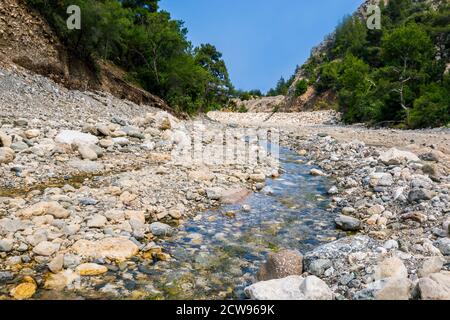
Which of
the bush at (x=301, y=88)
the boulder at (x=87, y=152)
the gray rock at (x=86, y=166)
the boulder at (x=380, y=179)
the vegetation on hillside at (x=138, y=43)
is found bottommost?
the boulder at (x=380, y=179)

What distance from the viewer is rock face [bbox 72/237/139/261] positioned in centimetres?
504

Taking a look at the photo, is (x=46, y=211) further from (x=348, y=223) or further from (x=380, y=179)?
(x=380, y=179)

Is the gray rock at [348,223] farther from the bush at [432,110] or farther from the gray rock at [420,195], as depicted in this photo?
the bush at [432,110]

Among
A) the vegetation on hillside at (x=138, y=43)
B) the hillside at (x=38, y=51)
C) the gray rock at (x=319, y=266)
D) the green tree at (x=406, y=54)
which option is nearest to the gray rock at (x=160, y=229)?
the gray rock at (x=319, y=266)

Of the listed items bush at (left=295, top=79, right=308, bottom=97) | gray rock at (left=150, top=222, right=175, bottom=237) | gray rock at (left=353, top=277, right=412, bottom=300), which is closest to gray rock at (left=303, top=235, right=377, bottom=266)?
gray rock at (left=353, top=277, right=412, bottom=300)

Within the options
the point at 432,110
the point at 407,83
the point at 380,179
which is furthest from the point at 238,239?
the point at 407,83

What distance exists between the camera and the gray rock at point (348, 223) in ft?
21.5

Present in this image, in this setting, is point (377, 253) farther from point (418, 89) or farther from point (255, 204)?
point (418, 89)

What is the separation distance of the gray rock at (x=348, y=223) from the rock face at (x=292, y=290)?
267 centimetres

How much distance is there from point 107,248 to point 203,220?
211cm

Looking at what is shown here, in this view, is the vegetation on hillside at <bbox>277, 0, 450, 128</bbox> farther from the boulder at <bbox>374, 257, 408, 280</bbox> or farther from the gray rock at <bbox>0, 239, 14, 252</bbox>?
the gray rock at <bbox>0, 239, 14, 252</bbox>

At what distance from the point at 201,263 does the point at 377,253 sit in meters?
2.41

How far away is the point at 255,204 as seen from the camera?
317 inches
